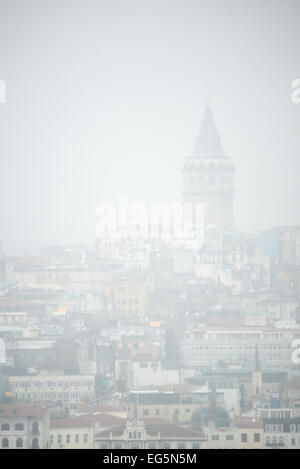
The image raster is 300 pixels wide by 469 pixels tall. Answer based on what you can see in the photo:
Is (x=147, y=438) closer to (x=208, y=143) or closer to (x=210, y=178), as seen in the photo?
(x=210, y=178)

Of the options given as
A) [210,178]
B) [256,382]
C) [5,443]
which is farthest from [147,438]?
[210,178]

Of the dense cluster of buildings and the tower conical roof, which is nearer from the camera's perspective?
the dense cluster of buildings

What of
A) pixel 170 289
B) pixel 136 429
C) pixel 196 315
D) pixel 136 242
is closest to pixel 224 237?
pixel 136 242

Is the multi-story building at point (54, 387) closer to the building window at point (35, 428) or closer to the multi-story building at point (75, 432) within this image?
the multi-story building at point (75, 432)

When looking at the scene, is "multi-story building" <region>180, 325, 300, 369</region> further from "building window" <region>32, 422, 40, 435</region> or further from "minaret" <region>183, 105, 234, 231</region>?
"minaret" <region>183, 105, 234, 231</region>

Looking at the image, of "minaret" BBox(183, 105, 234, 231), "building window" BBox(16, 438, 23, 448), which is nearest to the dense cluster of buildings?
"building window" BBox(16, 438, 23, 448)

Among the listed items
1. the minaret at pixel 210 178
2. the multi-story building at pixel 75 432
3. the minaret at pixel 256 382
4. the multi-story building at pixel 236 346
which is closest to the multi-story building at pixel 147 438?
the multi-story building at pixel 75 432
